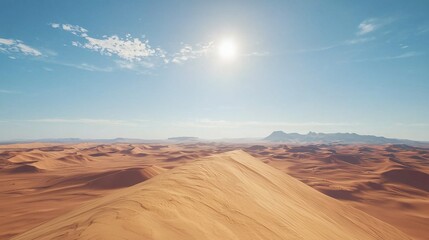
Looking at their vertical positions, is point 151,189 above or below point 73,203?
above

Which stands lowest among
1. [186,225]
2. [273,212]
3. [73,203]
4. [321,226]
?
[73,203]

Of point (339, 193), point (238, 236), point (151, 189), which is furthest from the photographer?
point (339, 193)

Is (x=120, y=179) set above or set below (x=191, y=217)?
below

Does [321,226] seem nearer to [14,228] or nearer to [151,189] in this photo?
[151,189]

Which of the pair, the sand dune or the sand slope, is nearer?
the sand slope

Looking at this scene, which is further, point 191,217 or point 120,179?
point 120,179

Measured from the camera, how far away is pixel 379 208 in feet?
42.8

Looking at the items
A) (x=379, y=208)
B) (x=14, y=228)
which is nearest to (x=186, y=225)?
(x=14, y=228)

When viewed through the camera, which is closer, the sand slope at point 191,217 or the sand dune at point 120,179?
the sand slope at point 191,217

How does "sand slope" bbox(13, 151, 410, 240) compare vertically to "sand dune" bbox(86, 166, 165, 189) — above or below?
above

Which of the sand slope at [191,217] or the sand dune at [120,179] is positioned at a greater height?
the sand slope at [191,217]

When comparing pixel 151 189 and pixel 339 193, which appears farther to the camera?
pixel 339 193

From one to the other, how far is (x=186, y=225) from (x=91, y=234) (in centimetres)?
94

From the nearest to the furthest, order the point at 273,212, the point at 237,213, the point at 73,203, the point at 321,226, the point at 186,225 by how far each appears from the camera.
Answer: the point at 186,225, the point at 237,213, the point at 273,212, the point at 321,226, the point at 73,203
